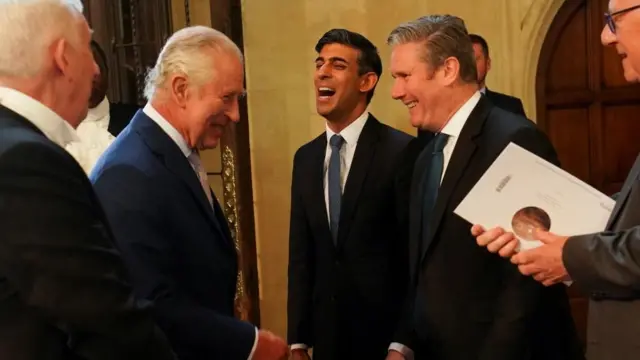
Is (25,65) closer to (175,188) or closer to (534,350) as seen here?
(175,188)

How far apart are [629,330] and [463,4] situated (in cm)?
237

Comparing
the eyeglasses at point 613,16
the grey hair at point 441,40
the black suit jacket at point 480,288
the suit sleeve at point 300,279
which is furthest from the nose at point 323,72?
Result: the eyeglasses at point 613,16

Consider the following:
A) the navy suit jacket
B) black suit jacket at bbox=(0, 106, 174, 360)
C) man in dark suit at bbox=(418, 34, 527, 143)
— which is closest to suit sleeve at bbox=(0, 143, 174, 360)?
black suit jacket at bbox=(0, 106, 174, 360)

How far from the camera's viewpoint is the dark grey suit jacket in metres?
1.41

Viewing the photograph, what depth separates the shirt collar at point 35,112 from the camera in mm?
1189

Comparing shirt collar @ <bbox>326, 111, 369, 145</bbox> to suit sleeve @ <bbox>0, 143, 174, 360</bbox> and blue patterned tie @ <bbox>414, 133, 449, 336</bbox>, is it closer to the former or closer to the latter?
blue patterned tie @ <bbox>414, 133, 449, 336</bbox>

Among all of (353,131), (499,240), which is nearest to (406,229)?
(353,131)

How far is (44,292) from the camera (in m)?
1.09

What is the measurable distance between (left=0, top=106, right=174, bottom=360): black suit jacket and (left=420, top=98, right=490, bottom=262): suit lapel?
0.94 meters

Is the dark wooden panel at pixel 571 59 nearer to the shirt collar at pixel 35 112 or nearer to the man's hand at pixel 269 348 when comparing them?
the man's hand at pixel 269 348

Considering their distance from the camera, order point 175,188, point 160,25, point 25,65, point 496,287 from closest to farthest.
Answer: point 25,65, point 175,188, point 496,287, point 160,25

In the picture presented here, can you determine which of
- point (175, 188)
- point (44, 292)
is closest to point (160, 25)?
point (175, 188)

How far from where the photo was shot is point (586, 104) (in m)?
3.72

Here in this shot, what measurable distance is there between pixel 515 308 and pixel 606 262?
16.1 inches
